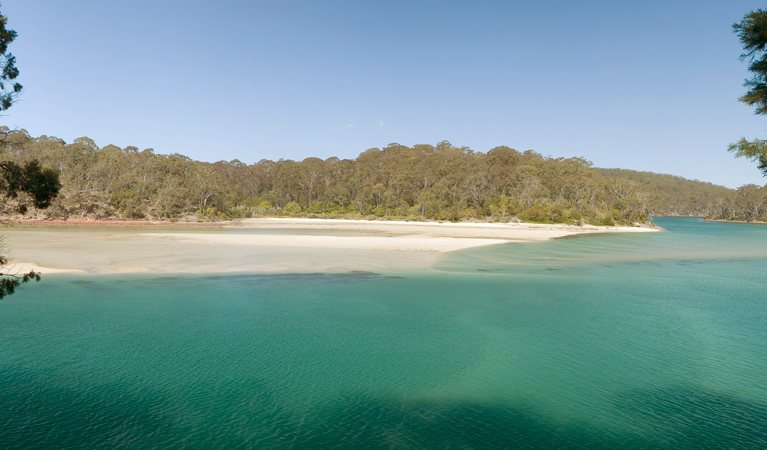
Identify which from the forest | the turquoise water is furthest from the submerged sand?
the forest

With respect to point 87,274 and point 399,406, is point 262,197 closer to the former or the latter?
point 87,274

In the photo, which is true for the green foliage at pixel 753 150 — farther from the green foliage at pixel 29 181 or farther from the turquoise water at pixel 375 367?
the green foliage at pixel 29 181

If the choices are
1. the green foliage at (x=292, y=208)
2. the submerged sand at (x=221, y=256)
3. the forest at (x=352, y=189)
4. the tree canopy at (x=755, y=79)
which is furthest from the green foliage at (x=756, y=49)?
the green foliage at (x=292, y=208)

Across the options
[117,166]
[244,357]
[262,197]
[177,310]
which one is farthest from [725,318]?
[262,197]

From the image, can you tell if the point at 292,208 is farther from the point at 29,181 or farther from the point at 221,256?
the point at 29,181

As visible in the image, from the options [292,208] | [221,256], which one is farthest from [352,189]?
[221,256]
